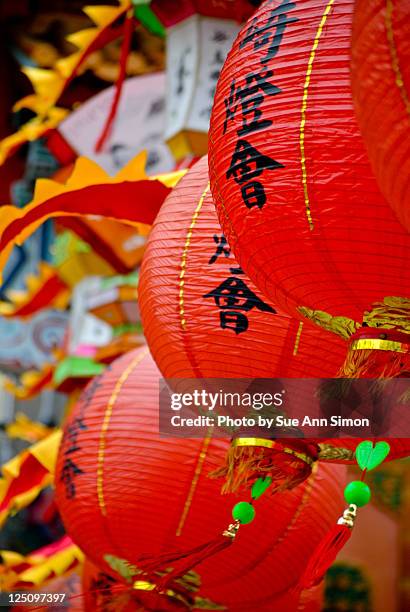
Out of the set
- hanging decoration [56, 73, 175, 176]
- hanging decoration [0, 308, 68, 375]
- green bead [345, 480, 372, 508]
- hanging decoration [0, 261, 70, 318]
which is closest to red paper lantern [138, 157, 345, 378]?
green bead [345, 480, 372, 508]

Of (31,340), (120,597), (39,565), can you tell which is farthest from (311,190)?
(31,340)

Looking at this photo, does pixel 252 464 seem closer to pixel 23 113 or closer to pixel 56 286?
pixel 56 286

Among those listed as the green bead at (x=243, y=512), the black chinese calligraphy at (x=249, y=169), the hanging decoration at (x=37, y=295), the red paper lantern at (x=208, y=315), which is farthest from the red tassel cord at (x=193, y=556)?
the hanging decoration at (x=37, y=295)

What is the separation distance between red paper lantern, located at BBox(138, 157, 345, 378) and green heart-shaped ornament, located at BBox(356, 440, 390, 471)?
174 mm

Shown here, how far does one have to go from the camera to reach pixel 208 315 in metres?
1.41

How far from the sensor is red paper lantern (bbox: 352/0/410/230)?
95 cm

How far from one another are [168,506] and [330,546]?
1.68ft

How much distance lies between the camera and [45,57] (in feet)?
15.9

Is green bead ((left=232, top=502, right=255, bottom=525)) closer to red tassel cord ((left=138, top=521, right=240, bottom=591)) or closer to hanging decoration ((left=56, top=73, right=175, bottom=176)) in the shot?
red tassel cord ((left=138, top=521, right=240, bottom=591))

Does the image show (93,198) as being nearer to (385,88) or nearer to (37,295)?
(385,88)

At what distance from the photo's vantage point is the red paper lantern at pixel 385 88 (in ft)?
3.12

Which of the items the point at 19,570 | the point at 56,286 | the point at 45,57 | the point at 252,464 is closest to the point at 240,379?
the point at 252,464

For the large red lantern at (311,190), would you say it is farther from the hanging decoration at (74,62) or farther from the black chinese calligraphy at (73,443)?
the hanging decoration at (74,62)

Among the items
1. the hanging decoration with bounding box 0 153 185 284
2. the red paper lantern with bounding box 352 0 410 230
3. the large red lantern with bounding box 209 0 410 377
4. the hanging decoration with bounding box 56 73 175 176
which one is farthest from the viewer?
the hanging decoration with bounding box 56 73 175 176
